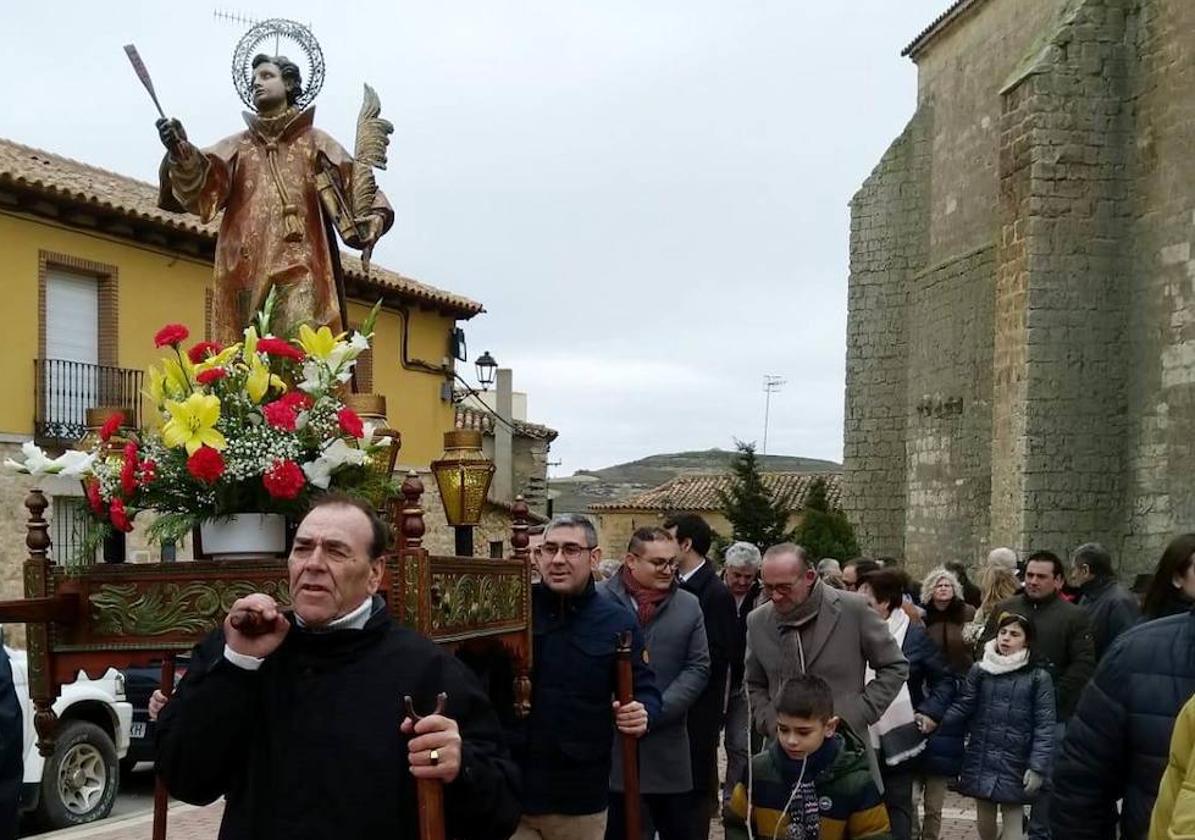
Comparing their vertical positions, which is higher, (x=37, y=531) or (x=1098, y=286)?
(x=1098, y=286)

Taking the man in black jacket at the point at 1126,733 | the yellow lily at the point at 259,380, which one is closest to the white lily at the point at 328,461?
the yellow lily at the point at 259,380

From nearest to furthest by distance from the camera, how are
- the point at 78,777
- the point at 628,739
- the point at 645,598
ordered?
the point at 628,739 < the point at 645,598 < the point at 78,777

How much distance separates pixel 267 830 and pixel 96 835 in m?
6.89

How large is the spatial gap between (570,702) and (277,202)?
213 centimetres

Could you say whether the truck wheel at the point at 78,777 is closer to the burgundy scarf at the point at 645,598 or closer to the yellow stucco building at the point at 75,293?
the burgundy scarf at the point at 645,598

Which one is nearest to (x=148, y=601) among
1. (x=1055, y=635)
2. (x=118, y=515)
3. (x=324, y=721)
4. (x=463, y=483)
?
(x=118, y=515)

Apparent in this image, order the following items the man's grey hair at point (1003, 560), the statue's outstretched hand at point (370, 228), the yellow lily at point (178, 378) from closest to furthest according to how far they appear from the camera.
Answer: the yellow lily at point (178, 378) < the statue's outstretched hand at point (370, 228) < the man's grey hair at point (1003, 560)

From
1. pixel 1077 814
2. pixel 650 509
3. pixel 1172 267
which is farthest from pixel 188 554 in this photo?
pixel 650 509

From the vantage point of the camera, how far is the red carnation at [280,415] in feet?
13.3

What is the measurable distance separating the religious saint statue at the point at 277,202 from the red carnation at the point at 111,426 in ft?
2.67

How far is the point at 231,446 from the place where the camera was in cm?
405

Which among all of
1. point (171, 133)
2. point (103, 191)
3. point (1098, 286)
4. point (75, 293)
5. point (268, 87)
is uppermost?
point (103, 191)

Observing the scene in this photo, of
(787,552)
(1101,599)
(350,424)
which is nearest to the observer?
(350,424)

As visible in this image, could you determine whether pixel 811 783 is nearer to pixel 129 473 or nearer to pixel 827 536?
pixel 129 473
